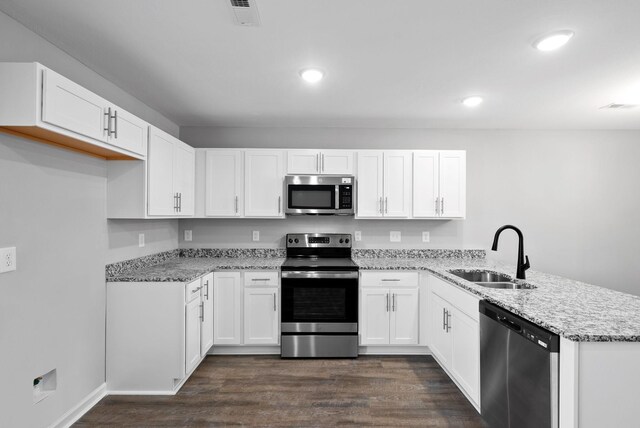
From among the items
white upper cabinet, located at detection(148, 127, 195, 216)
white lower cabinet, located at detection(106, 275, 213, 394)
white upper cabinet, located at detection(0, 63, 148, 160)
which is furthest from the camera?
white upper cabinet, located at detection(148, 127, 195, 216)

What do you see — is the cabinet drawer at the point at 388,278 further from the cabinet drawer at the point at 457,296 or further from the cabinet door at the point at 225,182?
the cabinet door at the point at 225,182

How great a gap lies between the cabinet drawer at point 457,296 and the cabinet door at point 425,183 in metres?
0.81

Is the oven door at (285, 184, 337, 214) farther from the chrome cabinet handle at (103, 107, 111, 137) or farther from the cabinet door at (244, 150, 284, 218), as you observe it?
the chrome cabinet handle at (103, 107, 111, 137)

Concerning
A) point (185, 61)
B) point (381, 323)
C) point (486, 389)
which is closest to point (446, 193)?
point (381, 323)

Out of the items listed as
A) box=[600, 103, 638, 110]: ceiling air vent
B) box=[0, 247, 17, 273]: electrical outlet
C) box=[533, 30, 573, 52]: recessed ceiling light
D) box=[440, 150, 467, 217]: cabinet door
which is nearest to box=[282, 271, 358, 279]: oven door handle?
box=[440, 150, 467, 217]: cabinet door

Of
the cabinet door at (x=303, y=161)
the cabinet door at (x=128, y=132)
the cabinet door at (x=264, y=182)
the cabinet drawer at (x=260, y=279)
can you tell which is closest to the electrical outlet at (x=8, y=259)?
the cabinet door at (x=128, y=132)

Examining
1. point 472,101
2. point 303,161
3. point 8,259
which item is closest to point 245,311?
point 303,161

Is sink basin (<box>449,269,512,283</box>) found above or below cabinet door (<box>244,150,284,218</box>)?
below

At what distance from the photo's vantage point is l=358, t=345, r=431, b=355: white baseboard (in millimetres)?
3404

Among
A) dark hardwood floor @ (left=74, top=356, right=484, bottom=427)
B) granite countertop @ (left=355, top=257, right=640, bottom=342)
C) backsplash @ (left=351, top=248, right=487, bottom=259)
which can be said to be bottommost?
dark hardwood floor @ (left=74, top=356, right=484, bottom=427)

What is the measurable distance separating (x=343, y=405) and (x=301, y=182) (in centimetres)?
214

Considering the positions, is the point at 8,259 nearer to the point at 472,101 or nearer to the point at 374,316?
the point at 374,316

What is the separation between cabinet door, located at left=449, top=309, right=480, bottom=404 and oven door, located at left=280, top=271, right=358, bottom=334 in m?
0.97

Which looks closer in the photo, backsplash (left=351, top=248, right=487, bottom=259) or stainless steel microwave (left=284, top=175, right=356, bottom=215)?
stainless steel microwave (left=284, top=175, right=356, bottom=215)
